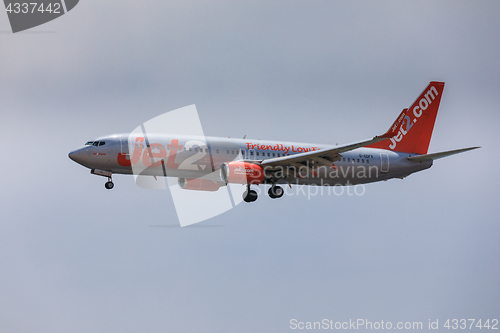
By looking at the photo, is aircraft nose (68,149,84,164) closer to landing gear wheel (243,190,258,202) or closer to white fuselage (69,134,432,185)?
white fuselage (69,134,432,185)

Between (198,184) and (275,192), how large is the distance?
23.7 feet

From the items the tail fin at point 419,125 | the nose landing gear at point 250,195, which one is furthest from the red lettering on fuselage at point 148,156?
the tail fin at point 419,125

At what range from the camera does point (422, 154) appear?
174 ft

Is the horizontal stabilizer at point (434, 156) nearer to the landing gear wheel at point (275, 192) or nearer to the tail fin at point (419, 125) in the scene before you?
the tail fin at point (419, 125)

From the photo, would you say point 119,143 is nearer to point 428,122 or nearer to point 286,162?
point 286,162

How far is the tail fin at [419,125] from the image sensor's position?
172 feet

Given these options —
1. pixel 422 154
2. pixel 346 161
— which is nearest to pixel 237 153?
pixel 346 161

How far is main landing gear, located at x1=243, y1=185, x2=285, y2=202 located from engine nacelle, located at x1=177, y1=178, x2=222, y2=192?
415 cm

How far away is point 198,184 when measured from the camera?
5025cm

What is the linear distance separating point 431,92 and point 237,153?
69.2 ft

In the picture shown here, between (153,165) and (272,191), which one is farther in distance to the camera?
(272,191)

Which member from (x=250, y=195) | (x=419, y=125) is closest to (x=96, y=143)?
(x=250, y=195)

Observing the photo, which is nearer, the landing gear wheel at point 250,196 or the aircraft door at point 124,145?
the aircraft door at point 124,145

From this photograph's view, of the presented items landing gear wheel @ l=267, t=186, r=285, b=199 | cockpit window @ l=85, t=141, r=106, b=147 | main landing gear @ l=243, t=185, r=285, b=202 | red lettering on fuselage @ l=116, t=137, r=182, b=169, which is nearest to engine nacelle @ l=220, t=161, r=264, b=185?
main landing gear @ l=243, t=185, r=285, b=202
